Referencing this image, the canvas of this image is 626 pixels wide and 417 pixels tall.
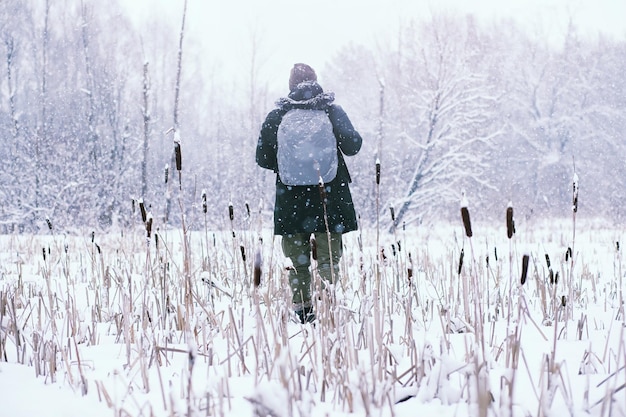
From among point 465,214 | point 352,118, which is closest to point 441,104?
point 352,118

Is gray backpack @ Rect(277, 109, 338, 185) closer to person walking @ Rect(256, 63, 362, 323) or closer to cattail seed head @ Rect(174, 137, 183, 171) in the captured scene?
person walking @ Rect(256, 63, 362, 323)

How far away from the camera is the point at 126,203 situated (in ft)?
58.4

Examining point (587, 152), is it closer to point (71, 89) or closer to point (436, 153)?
point (436, 153)

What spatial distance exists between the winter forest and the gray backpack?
24.4 feet

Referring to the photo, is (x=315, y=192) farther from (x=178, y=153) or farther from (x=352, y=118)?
(x=352, y=118)

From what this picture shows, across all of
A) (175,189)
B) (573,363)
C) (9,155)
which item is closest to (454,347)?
(573,363)

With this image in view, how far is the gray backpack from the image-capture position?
3.33 meters

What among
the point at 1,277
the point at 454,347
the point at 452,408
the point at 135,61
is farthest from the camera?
the point at 135,61

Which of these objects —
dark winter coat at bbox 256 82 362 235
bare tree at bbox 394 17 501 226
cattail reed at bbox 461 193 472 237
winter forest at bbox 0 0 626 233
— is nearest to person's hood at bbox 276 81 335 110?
dark winter coat at bbox 256 82 362 235

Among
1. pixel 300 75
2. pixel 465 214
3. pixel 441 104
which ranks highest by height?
pixel 441 104

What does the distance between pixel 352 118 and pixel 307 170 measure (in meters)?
19.0

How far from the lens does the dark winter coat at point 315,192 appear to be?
11.3 feet

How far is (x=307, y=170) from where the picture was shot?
10.9 ft

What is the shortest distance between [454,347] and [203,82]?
3170 cm
